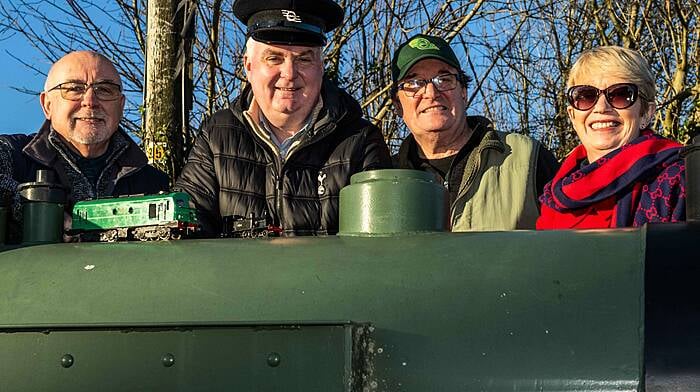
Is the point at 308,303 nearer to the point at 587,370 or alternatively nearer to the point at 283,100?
the point at 587,370

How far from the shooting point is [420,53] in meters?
4.33

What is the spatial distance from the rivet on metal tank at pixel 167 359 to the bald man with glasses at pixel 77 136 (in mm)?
1664

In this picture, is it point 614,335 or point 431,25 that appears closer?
point 614,335

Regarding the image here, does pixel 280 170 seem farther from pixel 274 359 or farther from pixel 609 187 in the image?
pixel 274 359

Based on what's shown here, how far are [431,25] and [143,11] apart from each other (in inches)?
140

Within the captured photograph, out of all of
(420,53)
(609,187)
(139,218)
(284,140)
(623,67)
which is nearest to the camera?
(139,218)

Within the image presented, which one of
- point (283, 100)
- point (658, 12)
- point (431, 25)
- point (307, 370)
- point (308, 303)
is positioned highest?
point (658, 12)

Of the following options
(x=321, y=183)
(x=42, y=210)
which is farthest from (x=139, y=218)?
(x=321, y=183)

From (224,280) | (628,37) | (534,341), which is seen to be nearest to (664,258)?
(534,341)

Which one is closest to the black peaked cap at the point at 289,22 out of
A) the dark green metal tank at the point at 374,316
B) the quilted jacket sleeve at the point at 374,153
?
the quilted jacket sleeve at the point at 374,153

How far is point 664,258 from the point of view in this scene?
2.27 metres

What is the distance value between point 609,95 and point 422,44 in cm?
118

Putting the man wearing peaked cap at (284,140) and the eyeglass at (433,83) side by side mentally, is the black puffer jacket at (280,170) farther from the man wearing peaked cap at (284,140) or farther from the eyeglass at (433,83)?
the eyeglass at (433,83)

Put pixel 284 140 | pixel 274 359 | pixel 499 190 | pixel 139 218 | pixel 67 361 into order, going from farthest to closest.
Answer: pixel 499 190 < pixel 284 140 < pixel 139 218 < pixel 67 361 < pixel 274 359
